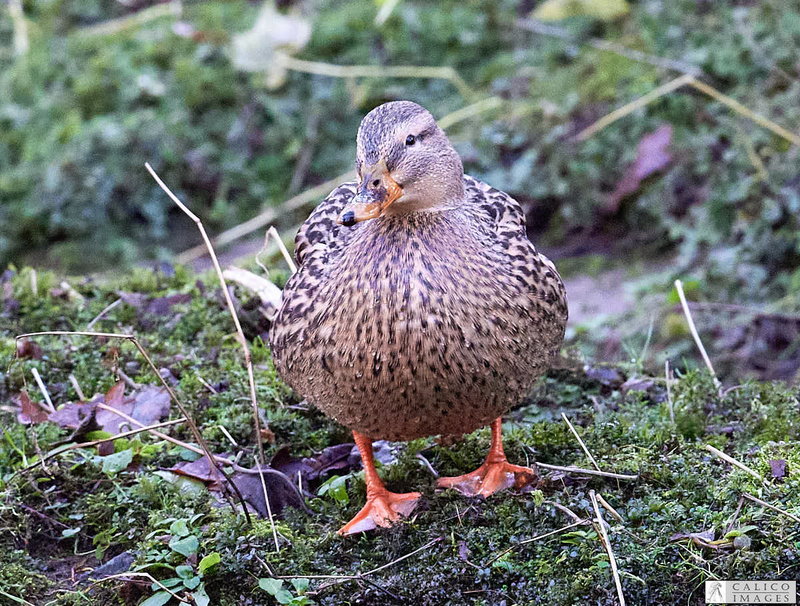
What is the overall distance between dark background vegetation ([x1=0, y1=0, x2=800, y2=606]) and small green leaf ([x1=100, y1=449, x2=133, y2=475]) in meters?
0.05

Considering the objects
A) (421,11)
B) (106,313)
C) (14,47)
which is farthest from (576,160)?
(14,47)

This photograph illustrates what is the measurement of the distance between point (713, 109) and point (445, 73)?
2134mm

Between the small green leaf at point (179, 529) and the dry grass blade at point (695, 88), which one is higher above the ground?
the dry grass blade at point (695, 88)

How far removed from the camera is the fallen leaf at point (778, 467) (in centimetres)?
340

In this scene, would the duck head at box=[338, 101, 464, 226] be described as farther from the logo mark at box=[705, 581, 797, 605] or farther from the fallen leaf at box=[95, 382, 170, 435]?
the logo mark at box=[705, 581, 797, 605]

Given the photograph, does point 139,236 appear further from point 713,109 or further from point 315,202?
point 713,109

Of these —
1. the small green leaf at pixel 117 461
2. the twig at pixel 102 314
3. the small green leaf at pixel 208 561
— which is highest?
the twig at pixel 102 314

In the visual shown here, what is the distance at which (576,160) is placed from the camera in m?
6.73

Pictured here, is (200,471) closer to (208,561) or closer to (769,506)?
(208,561)


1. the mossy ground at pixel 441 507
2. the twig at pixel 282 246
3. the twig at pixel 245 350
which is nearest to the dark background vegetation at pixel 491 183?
the mossy ground at pixel 441 507

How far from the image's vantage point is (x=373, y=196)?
10.3 feet

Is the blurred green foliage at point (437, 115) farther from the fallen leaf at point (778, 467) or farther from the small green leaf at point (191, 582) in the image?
the small green leaf at point (191, 582)

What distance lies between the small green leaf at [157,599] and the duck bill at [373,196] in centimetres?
129

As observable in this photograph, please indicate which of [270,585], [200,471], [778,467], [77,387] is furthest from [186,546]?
[778,467]
